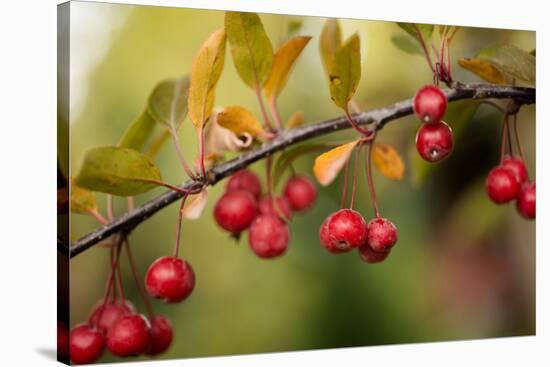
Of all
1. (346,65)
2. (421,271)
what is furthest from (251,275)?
(346,65)

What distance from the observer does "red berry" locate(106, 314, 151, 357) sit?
203cm

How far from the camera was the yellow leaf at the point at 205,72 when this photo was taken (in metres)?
1.95

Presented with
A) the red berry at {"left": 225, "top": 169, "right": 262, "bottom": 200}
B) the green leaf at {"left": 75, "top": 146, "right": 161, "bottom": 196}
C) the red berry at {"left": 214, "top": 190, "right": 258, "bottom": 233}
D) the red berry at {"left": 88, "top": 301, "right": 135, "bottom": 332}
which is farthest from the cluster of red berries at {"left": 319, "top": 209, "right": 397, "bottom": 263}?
the red berry at {"left": 88, "top": 301, "right": 135, "bottom": 332}

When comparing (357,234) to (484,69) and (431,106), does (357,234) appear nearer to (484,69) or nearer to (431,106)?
(431,106)

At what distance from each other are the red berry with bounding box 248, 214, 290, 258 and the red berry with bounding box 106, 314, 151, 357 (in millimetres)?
364

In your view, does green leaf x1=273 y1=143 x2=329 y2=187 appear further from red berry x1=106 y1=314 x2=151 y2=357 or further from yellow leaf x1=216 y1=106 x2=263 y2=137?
red berry x1=106 y1=314 x2=151 y2=357

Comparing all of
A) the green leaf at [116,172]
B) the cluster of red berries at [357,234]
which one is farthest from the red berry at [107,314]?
the cluster of red berries at [357,234]

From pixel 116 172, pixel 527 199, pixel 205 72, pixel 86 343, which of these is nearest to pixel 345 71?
pixel 205 72

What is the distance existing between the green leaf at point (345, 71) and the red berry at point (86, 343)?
34.4 inches

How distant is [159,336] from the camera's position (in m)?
2.11

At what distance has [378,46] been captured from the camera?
302 centimetres

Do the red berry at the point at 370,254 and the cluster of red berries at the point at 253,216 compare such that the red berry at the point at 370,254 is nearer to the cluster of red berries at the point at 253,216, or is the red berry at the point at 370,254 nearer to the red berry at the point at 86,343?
the cluster of red berries at the point at 253,216

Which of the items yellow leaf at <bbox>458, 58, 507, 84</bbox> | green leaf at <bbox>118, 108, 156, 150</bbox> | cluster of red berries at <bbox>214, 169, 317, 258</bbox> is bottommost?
cluster of red berries at <bbox>214, 169, 317, 258</bbox>

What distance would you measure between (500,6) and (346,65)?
1.28m
